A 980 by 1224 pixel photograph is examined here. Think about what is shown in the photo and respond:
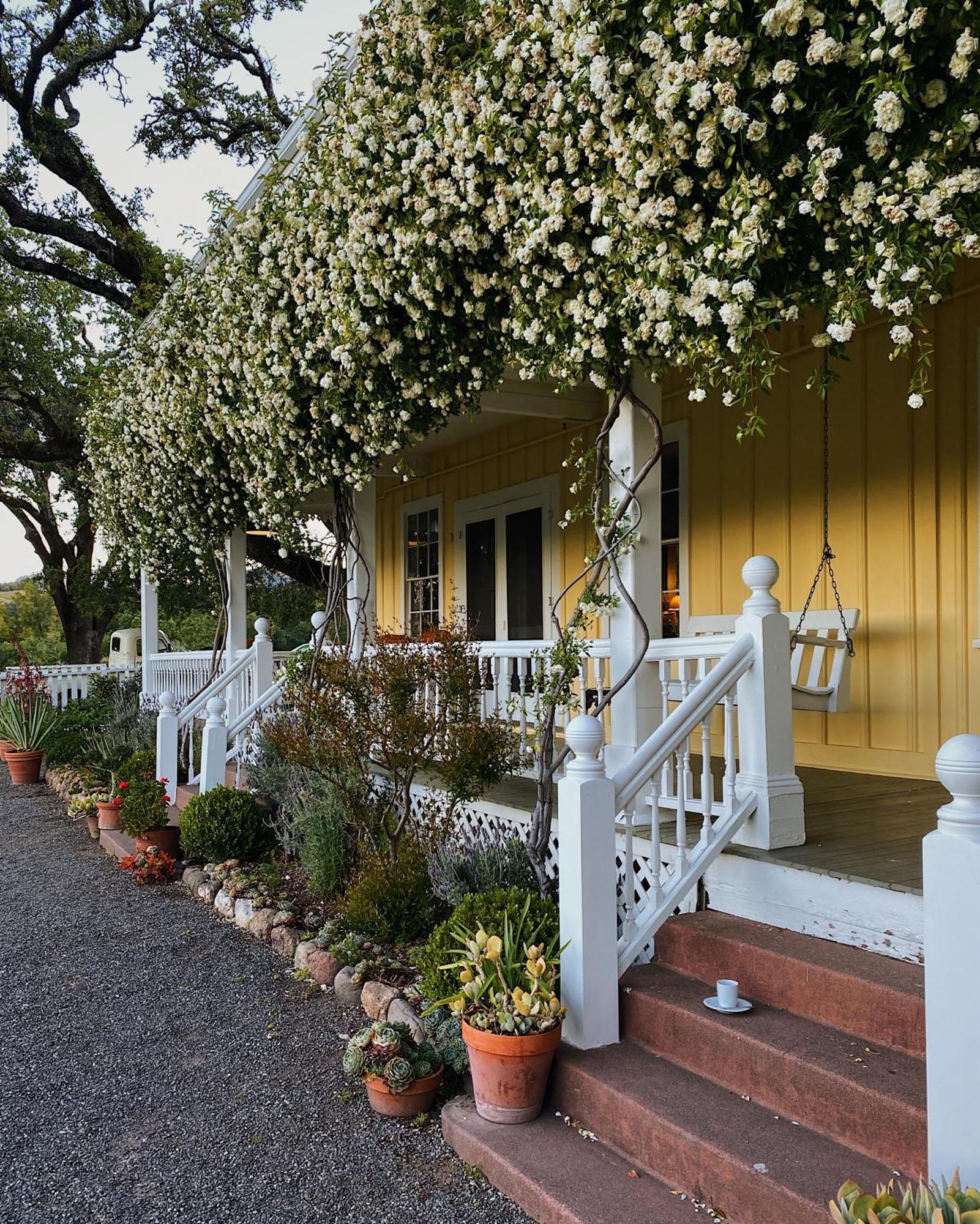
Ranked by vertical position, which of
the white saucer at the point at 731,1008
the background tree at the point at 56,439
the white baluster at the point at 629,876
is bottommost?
the white saucer at the point at 731,1008

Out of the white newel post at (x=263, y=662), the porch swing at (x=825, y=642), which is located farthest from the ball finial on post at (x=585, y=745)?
the white newel post at (x=263, y=662)

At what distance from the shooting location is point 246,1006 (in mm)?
3861

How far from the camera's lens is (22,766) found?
10.4 m

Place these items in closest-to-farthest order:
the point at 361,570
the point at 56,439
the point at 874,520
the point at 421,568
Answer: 1. the point at 874,520
2. the point at 361,570
3. the point at 421,568
4. the point at 56,439

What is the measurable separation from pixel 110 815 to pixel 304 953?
3.59m

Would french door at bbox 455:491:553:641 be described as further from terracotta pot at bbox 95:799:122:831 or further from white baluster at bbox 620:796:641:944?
white baluster at bbox 620:796:641:944

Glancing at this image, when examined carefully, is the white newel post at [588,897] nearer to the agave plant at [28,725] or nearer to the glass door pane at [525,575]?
the glass door pane at [525,575]

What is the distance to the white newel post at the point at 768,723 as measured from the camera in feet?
10.7

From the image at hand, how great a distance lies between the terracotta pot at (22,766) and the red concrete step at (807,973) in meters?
9.41

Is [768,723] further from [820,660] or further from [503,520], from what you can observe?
[503,520]

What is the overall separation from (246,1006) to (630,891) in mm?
1881

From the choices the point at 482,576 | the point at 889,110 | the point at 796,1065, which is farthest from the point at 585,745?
the point at 482,576

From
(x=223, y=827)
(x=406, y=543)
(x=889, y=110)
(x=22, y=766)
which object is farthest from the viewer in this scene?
(x=22, y=766)

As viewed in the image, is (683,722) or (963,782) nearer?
(963,782)
